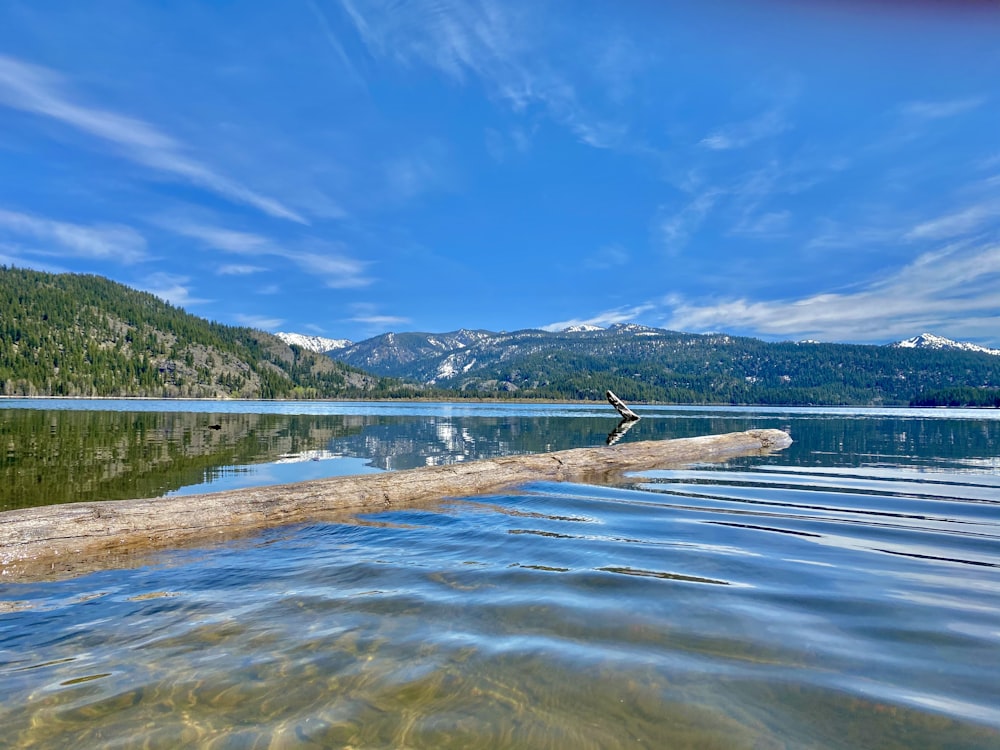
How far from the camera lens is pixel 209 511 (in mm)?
11617

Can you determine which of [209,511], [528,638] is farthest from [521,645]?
[209,511]

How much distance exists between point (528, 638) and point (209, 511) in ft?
28.3

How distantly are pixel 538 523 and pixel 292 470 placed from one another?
15626mm

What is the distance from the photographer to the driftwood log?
933cm

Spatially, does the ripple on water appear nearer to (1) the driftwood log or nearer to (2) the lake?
(2) the lake

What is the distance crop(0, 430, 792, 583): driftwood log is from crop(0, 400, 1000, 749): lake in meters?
0.72

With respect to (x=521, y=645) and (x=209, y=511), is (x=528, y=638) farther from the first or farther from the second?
(x=209, y=511)

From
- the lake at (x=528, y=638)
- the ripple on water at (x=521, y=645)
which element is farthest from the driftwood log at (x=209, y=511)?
the ripple on water at (x=521, y=645)

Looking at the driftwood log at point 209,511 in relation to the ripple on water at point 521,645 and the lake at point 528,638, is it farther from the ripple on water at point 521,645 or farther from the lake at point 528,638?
the ripple on water at point 521,645

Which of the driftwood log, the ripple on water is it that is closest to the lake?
the ripple on water

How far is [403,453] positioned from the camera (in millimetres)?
33906

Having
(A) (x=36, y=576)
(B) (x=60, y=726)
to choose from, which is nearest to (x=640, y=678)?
(B) (x=60, y=726)

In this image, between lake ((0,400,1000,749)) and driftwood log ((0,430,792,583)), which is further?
driftwood log ((0,430,792,583))

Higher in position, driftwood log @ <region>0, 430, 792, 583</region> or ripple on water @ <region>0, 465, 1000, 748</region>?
driftwood log @ <region>0, 430, 792, 583</region>
